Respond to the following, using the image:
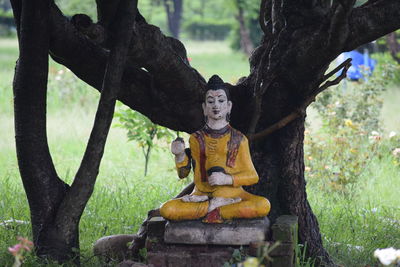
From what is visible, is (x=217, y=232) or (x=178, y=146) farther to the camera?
(x=178, y=146)

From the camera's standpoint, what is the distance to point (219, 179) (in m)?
4.68

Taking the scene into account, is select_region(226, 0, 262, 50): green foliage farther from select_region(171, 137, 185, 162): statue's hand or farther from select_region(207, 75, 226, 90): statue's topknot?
select_region(171, 137, 185, 162): statue's hand

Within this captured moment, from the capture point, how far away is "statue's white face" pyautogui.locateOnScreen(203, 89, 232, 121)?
15.9 feet

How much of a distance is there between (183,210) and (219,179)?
0.29 meters

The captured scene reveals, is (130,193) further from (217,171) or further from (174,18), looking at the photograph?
(174,18)

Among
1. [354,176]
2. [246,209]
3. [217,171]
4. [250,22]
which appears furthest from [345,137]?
[250,22]

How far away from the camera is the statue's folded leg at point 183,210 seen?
15.2 feet

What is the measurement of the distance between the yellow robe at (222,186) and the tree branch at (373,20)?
1.01 metres

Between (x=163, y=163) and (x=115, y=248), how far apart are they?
4.61 meters

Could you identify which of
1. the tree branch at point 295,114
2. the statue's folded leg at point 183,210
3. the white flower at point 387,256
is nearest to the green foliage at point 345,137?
the tree branch at point 295,114

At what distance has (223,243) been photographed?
456 centimetres

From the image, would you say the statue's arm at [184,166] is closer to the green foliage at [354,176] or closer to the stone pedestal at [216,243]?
the stone pedestal at [216,243]

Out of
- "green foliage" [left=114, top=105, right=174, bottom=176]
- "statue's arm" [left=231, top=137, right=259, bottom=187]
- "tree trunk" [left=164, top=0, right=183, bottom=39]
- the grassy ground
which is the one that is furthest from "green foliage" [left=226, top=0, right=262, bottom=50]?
"statue's arm" [left=231, top=137, right=259, bottom=187]

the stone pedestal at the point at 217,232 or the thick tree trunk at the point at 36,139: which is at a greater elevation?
the thick tree trunk at the point at 36,139
